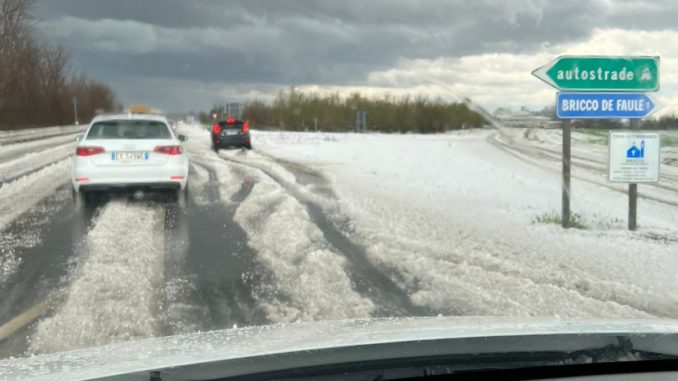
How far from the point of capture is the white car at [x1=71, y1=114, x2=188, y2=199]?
35.1 ft

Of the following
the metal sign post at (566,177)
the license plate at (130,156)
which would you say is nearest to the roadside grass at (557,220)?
the metal sign post at (566,177)

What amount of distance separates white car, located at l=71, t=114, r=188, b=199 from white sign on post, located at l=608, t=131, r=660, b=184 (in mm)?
6994

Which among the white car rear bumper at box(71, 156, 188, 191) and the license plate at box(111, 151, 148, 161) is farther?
the license plate at box(111, 151, 148, 161)

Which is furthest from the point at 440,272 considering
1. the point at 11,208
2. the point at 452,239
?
the point at 11,208

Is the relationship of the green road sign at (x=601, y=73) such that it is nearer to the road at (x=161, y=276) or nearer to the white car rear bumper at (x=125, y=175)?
the road at (x=161, y=276)

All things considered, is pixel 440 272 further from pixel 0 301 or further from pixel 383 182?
Result: pixel 383 182

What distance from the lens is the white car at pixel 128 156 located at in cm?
1070

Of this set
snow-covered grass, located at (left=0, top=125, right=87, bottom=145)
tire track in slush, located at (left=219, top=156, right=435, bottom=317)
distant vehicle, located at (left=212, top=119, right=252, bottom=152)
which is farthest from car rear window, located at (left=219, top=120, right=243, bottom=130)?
tire track in slush, located at (left=219, top=156, right=435, bottom=317)

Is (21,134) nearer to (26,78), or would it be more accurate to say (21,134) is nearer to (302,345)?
(26,78)

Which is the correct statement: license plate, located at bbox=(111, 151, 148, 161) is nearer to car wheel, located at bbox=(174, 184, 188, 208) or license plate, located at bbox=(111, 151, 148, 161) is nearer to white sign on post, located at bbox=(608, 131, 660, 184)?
car wheel, located at bbox=(174, 184, 188, 208)

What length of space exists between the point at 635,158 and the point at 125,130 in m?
8.08

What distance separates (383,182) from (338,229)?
6123 millimetres

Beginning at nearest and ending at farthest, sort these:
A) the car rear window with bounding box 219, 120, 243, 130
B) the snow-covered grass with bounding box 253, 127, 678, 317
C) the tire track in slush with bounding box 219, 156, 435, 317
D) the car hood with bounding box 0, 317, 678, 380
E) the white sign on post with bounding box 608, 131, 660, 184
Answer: the car hood with bounding box 0, 317, 678, 380
the tire track in slush with bounding box 219, 156, 435, 317
the snow-covered grass with bounding box 253, 127, 678, 317
the white sign on post with bounding box 608, 131, 660, 184
the car rear window with bounding box 219, 120, 243, 130

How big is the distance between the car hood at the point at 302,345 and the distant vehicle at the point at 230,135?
27.4 metres
